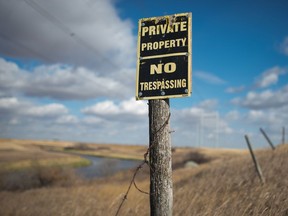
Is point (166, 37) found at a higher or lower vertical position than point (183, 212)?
higher

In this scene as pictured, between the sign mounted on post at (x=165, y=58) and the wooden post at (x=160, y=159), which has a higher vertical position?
the sign mounted on post at (x=165, y=58)

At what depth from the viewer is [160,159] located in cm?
323

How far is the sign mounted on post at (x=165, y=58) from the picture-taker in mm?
3154

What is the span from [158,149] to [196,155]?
55379 mm

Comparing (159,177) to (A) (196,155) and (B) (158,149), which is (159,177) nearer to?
(B) (158,149)

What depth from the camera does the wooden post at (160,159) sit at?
3.20 metres

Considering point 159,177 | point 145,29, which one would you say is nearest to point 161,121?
point 159,177

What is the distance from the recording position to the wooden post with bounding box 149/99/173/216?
320cm

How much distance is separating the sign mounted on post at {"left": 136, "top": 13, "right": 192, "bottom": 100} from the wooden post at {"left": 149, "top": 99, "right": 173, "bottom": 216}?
0.19 meters

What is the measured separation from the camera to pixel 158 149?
324cm

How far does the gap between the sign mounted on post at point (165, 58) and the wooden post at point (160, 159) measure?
189 millimetres

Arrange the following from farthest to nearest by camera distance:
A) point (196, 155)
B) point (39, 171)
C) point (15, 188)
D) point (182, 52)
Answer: point (196, 155), point (39, 171), point (15, 188), point (182, 52)

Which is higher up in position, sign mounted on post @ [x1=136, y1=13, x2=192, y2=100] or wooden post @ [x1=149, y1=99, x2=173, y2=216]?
sign mounted on post @ [x1=136, y1=13, x2=192, y2=100]

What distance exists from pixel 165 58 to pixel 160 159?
1.19 meters
